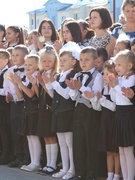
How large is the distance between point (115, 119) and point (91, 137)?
493mm

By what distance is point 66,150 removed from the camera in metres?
6.48

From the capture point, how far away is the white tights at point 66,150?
6.39 meters

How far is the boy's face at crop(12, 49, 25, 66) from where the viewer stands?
723 centimetres

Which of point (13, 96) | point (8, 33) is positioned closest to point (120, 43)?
point (13, 96)

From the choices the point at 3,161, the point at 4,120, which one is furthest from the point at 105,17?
the point at 3,161

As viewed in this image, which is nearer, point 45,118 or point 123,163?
point 123,163

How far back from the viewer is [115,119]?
5691 mm

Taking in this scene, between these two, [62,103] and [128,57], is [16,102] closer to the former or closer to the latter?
[62,103]

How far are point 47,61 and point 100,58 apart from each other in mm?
780

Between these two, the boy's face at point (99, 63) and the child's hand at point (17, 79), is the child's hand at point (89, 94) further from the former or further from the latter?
the child's hand at point (17, 79)

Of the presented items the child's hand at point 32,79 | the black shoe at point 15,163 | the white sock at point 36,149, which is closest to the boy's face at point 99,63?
the child's hand at point 32,79

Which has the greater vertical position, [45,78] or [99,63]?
[99,63]

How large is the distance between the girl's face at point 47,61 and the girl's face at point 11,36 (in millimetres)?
1817

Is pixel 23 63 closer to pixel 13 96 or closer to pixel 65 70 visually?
pixel 13 96
